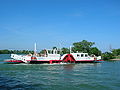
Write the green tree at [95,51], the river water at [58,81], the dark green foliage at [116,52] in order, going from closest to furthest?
the river water at [58,81], the green tree at [95,51], the dark green foliage at [116,52]

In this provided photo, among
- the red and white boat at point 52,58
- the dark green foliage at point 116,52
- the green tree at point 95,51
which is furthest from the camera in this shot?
the dark green foliage at point 116,52

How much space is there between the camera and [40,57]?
51.5 m

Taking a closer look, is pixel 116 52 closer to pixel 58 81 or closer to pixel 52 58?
pixel 52 58

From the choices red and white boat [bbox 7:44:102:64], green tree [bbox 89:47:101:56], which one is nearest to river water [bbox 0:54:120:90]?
red and white boat [bbox 7:44:102:64]

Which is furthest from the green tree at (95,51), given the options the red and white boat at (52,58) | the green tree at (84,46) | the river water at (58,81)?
the river water at (58,81)

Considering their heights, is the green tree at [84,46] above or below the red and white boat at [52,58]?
above

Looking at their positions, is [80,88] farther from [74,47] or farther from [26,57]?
[74,47]

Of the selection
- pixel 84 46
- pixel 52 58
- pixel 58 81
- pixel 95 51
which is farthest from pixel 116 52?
pixel 58 81

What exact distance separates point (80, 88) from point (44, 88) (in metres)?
3.86

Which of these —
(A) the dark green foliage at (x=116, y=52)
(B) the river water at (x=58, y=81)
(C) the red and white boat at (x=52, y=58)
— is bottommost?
(B) the river water at (x=58, y=81)

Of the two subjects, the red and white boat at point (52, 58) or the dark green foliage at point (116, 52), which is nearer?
the red and white boat at point (52, 58)

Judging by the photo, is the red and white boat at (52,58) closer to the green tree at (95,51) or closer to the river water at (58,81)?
the river water at (58,81)

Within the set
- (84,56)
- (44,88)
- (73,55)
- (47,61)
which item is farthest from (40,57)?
(44,88)

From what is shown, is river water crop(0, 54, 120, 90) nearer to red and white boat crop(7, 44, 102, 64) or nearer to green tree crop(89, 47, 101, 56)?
red and white boat crop(7, 44, 102, 64)
